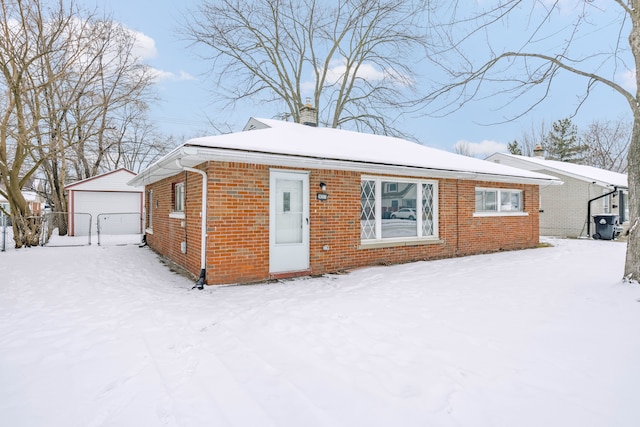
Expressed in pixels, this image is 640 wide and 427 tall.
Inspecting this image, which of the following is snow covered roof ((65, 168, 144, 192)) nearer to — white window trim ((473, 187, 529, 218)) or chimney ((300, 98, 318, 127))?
chimney ((300, 98, 318, 127))

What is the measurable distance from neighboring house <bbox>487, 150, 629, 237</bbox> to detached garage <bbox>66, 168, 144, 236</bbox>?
1906 cm

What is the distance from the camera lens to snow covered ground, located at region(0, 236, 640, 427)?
2348 millimetres

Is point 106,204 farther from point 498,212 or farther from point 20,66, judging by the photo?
point 498,212

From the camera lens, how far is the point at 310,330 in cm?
385

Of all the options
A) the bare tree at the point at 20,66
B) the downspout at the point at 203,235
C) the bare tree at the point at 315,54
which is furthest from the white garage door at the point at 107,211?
the downspout at the point at 203,235

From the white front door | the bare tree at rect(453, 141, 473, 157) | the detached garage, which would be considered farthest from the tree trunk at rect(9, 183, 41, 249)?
the bare tree at rect(453, 141, 473, 157)

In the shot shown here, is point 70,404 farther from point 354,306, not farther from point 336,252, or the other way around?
point 336,252

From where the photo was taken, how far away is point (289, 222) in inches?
263

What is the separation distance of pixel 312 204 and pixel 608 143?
32551 mm

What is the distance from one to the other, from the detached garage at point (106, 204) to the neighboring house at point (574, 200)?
1906 centimetres

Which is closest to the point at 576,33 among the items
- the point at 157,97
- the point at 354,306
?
the point at 354,306

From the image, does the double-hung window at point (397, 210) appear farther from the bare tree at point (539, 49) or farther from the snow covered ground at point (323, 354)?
the bare tree at point (539, 49)

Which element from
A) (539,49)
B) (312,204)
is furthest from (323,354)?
(539,49)

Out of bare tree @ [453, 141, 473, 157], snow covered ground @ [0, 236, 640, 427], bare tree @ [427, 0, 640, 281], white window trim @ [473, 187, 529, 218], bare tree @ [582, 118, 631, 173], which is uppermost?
bare tree @ [453, 141, 473, 157]
